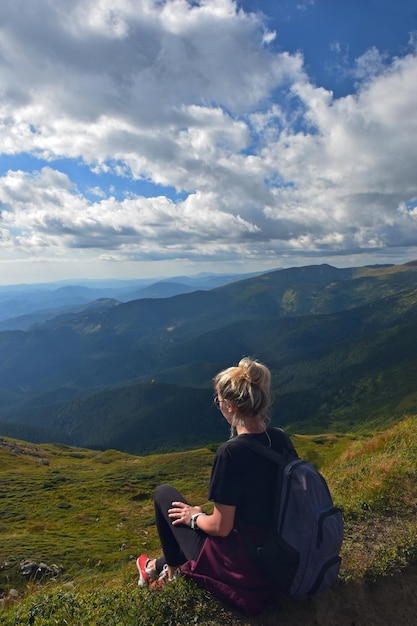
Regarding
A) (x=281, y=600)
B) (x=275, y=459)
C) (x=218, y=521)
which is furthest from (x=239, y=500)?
(x=281, y=600)

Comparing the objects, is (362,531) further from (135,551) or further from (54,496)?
(54,496)

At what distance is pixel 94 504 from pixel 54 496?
26.2 ft

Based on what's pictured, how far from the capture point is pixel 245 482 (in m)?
5.25

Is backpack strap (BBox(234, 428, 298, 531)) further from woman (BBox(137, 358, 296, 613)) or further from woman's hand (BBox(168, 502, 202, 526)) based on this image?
woman's hand (BBox(168, 502, 202, 526))

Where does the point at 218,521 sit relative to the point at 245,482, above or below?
below

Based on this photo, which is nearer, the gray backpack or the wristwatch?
the gray backpack

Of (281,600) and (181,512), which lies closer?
(281,600)

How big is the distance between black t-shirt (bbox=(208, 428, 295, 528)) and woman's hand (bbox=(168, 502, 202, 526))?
1.11 metres

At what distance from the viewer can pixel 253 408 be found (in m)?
5.54

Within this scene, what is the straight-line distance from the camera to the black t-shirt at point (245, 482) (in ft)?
16.9

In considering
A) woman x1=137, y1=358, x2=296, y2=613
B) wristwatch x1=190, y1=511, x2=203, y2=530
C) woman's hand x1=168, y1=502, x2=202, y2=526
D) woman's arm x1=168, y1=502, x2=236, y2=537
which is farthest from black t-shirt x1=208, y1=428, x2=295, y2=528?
woman's hand x1=168, y1=502, x2=202, y2=526

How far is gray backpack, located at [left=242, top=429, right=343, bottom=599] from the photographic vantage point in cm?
514

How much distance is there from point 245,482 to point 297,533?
3.38 ft

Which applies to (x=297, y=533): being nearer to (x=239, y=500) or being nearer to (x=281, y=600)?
(x=239, y=500)
